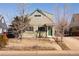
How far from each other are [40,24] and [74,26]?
0.53 m

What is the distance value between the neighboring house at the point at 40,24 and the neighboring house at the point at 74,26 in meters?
0.28

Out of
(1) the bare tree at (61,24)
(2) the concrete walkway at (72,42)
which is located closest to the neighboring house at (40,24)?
(1) the bare tree at (61,24)

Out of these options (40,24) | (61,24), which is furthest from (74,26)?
(40,24)

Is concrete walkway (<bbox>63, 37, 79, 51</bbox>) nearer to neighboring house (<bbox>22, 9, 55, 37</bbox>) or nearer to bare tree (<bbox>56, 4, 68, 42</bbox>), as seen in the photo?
bare tree (<bbox>56, 4, 68, 42</bbox>)

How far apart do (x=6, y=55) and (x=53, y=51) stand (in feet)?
2.40

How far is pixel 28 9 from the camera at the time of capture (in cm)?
454

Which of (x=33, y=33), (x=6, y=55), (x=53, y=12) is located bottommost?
(x=6, y=55)

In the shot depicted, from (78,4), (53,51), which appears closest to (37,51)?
(53,51)

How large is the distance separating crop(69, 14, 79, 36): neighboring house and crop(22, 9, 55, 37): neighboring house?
283 mm

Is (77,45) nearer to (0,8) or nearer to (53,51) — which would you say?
(53,51)

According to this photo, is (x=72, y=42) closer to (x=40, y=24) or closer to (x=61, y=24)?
(x=61, y=24)

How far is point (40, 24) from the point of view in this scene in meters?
4.56

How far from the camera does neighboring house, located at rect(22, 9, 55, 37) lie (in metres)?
4.55

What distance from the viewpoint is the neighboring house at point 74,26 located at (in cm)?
453
